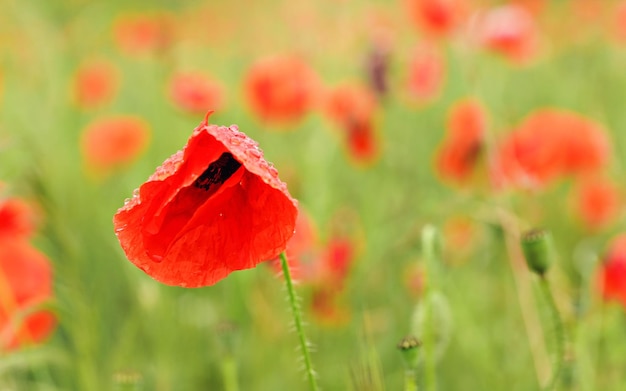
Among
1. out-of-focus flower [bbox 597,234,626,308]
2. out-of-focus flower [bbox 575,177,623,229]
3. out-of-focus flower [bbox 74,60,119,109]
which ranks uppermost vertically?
out-of-focus flower [bbox 74,60,119,109]

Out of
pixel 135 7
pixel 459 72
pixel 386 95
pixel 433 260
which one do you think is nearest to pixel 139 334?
pixel 386 95

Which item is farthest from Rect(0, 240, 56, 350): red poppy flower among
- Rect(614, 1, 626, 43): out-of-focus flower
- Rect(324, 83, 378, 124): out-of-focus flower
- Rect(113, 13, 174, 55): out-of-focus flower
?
Rect(614, 1, 626, 43): out-of-focus flower

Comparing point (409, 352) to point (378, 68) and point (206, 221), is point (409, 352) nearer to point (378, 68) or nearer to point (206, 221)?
point (206, 221)

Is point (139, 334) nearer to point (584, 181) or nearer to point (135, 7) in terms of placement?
point (584, 181)

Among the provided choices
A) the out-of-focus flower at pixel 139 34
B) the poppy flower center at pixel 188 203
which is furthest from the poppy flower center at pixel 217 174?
the out-of-focus flower at pixel 139 34

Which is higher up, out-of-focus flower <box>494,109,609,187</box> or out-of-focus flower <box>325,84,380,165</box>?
out-of-focus flower <box>325,84,380,165</box>

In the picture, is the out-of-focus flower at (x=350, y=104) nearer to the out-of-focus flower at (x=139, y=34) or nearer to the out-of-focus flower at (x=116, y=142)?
the out-of-focus flower at (x=116, y=142)

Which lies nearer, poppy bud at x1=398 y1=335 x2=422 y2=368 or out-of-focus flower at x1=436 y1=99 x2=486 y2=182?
poppy bud at x1=398 y1=335 x2=422 y2=368

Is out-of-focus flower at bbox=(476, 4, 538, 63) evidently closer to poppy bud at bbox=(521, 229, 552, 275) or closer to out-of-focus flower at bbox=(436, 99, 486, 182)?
out-of-focus flower at bbox=(436, 99, 486, 182)
